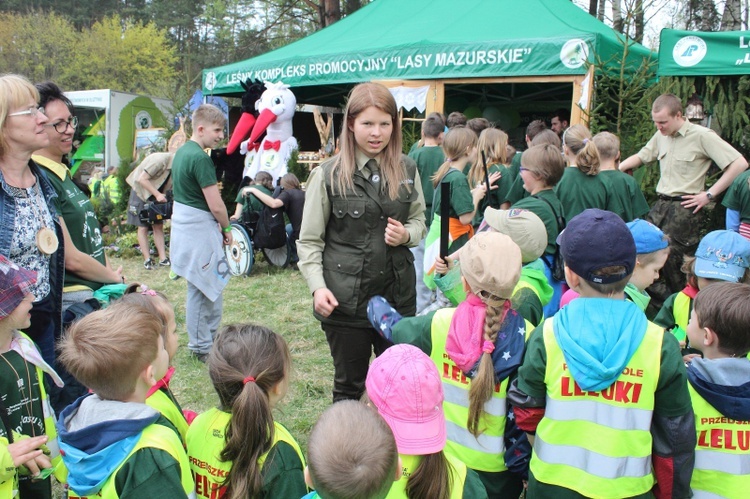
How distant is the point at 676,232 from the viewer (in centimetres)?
535

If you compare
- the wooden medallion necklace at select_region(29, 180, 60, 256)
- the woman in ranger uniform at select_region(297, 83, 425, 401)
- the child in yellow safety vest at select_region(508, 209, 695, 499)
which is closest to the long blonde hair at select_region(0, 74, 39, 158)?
the wooden medallion necklace at select_region(29, 180, 60, 256)

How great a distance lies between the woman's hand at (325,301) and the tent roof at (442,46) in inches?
222

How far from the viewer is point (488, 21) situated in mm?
9141

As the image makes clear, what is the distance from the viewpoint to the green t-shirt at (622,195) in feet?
15.3

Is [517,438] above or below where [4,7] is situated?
below

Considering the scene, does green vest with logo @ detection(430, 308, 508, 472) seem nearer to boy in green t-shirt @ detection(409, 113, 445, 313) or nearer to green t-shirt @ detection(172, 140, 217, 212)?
green t-shirt @ detection(172, 140, 217, 212)

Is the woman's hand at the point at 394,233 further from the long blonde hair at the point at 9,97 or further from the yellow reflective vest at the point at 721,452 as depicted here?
the long blonde hair at the point at 9,97

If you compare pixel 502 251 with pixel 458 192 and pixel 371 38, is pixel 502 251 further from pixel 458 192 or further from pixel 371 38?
pixel 371 38

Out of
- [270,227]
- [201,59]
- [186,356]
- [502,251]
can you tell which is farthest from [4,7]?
[502,251]

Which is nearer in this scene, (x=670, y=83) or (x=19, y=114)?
(x=19, y=114)

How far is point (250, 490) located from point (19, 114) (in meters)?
1.81

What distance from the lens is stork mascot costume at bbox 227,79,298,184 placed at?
31.0ft

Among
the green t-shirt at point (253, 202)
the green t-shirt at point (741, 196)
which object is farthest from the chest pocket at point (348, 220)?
the green t-shirt at point (253, 202)

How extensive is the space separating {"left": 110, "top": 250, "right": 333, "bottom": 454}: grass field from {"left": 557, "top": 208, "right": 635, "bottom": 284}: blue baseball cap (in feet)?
4.11
